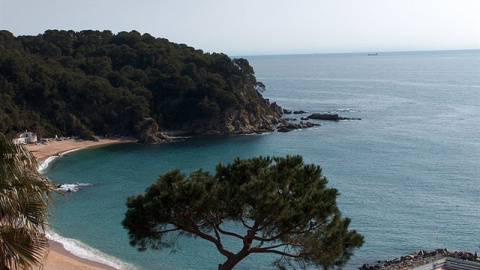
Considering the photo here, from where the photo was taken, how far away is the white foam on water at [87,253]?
24.9 metres

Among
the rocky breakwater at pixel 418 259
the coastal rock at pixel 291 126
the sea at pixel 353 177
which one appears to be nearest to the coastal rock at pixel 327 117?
the sea at pixel 353 177

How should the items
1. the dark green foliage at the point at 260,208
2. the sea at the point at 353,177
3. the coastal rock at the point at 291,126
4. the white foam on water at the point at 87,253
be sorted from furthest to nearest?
the coastal rock at the point at 291,126 → the sea at the point at 353,177 → the white foam on water at the point at 87,253 → the dark green foliage at the point at 260,208

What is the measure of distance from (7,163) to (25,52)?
66957 millimetres

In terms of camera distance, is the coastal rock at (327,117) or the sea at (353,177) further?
the coastal rock at (327,117)

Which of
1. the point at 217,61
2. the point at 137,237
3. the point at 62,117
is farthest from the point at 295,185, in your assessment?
the point at 217,61

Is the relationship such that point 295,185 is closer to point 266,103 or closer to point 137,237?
point 137,237

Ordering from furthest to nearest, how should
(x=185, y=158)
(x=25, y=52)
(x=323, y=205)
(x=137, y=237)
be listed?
(x=25, y=52), (x=185, y=158), (x=137, y=237), (x=323, y=205)

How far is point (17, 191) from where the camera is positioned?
709 cm

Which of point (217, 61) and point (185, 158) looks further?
point (217, 61)

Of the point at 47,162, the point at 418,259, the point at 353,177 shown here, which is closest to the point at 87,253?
the point at 418,259

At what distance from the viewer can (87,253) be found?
2628 centimetres

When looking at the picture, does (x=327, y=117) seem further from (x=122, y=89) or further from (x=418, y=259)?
(x=418, y=259)

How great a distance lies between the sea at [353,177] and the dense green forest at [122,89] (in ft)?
16.3

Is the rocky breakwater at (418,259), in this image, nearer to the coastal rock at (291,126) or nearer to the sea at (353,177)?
the sea at (353,177)
